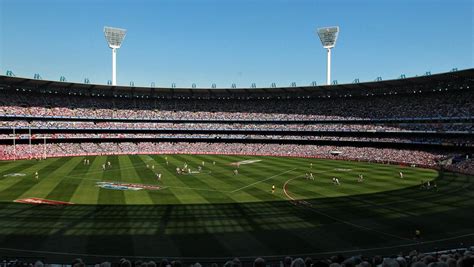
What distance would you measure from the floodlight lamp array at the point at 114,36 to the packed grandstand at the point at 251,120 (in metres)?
14.5

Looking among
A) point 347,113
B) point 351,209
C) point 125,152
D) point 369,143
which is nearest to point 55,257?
point 351,209

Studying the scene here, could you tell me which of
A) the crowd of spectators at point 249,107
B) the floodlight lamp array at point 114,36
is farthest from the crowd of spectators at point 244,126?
the floodlight lamp array at point 114,36

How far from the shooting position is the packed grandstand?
259ft

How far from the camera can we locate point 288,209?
1304 inches

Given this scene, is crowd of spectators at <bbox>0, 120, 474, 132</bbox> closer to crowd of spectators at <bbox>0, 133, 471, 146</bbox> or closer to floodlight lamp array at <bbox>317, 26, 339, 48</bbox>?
crowd of spectators at <bbox>0, 133, 471, 146</bbox>

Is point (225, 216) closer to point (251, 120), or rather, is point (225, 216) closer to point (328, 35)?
point (251, 120)

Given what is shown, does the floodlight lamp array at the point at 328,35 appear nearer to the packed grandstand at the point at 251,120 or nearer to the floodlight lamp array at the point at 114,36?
the packed grandstand at the point at 251,120

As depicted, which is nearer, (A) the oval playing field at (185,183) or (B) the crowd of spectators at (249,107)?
(A) the oval playing field at (185,183)

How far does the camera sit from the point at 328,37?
10719 centimetres

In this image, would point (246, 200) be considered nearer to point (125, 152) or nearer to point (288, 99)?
point (125, 152)

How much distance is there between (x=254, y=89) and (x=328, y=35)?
27.0 m

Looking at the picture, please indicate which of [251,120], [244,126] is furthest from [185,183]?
[251,120]

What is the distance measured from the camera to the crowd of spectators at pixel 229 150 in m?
76.6

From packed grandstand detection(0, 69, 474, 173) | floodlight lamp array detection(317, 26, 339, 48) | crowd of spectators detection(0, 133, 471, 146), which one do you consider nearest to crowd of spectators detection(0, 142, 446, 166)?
packed grandstand detection(0, 69, 474, 173)
